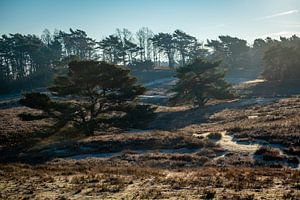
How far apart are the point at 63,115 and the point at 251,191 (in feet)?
87.6

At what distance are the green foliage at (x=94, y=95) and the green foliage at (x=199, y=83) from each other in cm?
1783

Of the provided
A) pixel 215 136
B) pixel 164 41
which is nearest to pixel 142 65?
pixel 164 41

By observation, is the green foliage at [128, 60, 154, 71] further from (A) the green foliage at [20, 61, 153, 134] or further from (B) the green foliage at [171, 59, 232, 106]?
(A) the green foliage at [20, 61, 153, 134]

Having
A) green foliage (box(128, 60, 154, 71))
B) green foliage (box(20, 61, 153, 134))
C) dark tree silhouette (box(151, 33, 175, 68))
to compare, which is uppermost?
dark tree silhouette (box(151, 33, 175, 68))

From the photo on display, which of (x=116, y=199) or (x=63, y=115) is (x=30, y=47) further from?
(x=116, y=199)

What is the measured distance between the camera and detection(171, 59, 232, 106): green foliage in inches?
2233

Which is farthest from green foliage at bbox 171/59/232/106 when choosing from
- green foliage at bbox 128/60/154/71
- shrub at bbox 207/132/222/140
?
green foliage at bbox 128/60/154/71

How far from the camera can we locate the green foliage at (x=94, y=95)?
36.7m

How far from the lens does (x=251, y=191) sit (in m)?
12.6

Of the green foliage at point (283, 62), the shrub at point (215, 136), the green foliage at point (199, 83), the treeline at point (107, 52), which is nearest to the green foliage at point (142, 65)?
the treeline at point (107, 52)

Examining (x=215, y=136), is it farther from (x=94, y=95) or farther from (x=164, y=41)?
(x=164, y=41)

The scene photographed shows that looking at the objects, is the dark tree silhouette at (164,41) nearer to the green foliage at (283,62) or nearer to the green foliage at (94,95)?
the green foliage at (283,62)

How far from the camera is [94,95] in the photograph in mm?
39906

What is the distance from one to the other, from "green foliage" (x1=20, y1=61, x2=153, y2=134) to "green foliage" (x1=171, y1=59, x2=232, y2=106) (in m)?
17.8
